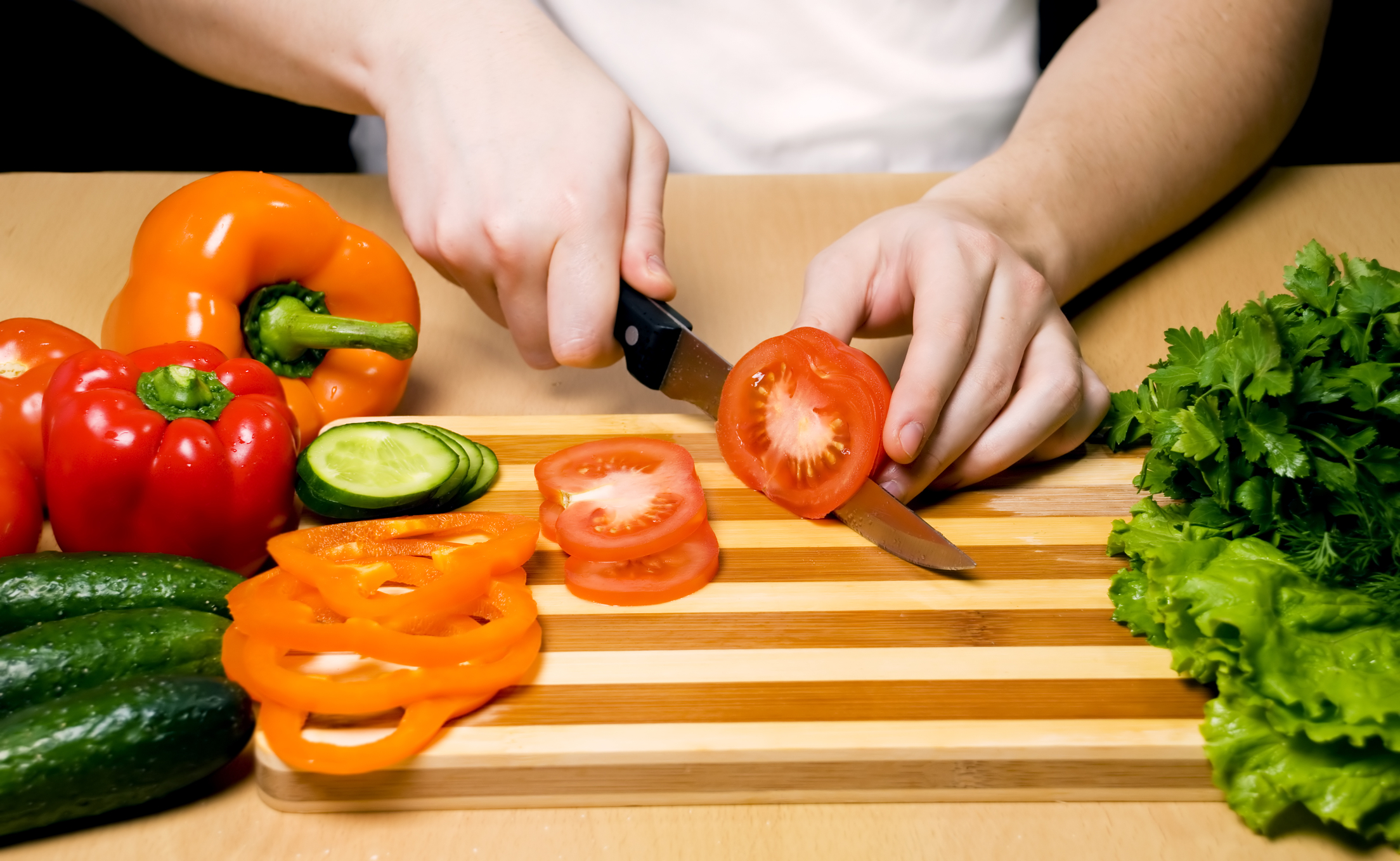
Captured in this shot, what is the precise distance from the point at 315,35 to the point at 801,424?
122 cm

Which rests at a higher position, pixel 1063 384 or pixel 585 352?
pixel 585 352

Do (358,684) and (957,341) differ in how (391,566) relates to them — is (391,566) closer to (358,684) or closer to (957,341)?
(358,684)

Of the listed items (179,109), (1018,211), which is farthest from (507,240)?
(179,109)

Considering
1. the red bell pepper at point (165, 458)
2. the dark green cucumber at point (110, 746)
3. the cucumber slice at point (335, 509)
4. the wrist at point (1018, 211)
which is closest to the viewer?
the dark green cucumber at point (110, 746)

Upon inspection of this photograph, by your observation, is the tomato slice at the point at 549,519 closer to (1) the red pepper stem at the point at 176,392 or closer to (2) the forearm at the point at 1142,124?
(1) the red pepper stem at the point at 176,392

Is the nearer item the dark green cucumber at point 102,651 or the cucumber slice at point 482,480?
the dark green cucumber at point 102,651

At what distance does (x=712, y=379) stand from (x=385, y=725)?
0.77m

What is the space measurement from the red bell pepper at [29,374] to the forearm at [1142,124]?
5.06ft

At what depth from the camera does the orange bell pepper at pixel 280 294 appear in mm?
1780

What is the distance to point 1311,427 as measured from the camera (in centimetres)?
141

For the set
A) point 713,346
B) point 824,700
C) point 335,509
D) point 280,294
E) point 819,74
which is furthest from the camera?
point 819,74

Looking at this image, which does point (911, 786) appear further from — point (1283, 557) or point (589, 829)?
point (1283, 557)

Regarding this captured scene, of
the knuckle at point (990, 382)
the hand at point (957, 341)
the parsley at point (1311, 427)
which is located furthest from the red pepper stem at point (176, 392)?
the parsley at point (1311, 427)

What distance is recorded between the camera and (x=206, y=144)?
10.6 feet
